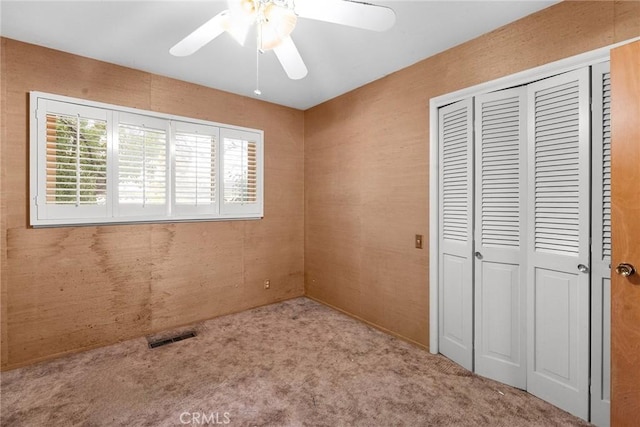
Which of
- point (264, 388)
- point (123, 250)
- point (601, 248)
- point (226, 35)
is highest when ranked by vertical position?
point (226, 35)

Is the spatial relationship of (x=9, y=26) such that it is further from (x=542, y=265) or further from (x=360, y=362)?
(x=542, y=265)

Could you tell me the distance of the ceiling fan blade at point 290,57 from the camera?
168cm

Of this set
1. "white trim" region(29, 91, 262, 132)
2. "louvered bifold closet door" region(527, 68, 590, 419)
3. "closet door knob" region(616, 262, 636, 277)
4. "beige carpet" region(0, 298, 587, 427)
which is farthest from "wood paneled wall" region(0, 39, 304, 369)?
"closet door knob" region(616, 262, 636, 277)

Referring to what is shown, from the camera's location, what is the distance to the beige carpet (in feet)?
6.01

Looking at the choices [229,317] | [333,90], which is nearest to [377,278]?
[229,317]

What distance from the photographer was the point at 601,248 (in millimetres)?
1756

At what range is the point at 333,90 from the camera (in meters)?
3.40

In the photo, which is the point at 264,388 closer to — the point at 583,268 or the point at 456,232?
the point at 456,232

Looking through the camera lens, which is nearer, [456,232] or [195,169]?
[456,232]

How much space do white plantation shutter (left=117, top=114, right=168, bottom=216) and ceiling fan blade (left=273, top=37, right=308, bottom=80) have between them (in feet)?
5.79

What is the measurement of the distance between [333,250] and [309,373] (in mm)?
1622

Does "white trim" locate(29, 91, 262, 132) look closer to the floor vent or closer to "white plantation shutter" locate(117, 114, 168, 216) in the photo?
"white plantation shutter" locate(117, 114, 168, 216)

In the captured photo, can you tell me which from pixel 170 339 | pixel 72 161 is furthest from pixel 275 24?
pixel 170 339

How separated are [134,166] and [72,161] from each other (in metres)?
0.45
